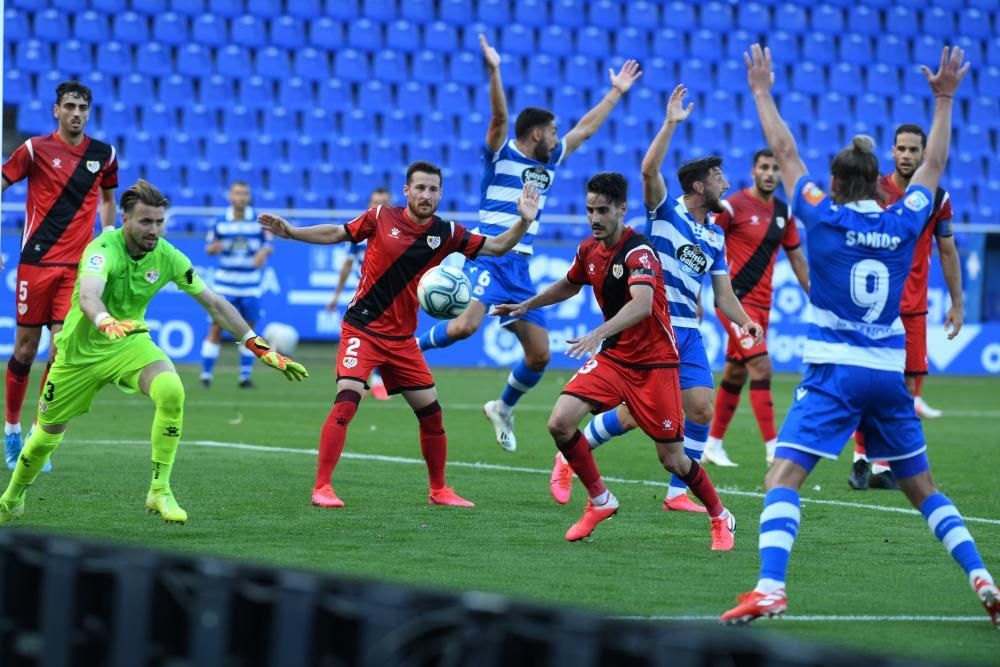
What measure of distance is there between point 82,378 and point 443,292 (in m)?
2.02

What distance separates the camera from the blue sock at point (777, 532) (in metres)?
5.57

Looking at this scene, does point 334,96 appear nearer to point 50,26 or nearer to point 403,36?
point 403,36

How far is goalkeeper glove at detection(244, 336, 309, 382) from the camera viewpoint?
7.55 metres

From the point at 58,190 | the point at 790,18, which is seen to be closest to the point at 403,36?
the point at 790,18

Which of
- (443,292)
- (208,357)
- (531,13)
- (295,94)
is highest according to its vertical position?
(531,13)

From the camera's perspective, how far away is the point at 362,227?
8.66 metres

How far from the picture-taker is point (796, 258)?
11320 millimetres

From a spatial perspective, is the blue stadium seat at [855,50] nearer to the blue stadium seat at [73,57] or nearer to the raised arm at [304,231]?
the blue stadium seat at [73,57]

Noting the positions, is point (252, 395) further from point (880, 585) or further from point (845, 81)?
point (845, 81)

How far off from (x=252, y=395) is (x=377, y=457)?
562 cm

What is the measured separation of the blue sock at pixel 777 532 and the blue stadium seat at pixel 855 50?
22.7 meters

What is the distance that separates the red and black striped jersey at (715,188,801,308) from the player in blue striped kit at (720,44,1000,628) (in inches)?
216

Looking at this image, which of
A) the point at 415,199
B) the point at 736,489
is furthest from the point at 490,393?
the point at 415,199

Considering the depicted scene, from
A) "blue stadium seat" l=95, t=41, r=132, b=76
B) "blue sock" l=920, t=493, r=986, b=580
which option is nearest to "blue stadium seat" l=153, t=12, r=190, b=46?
"blue stadium seat" l=95, t=41, r=132, b=76
